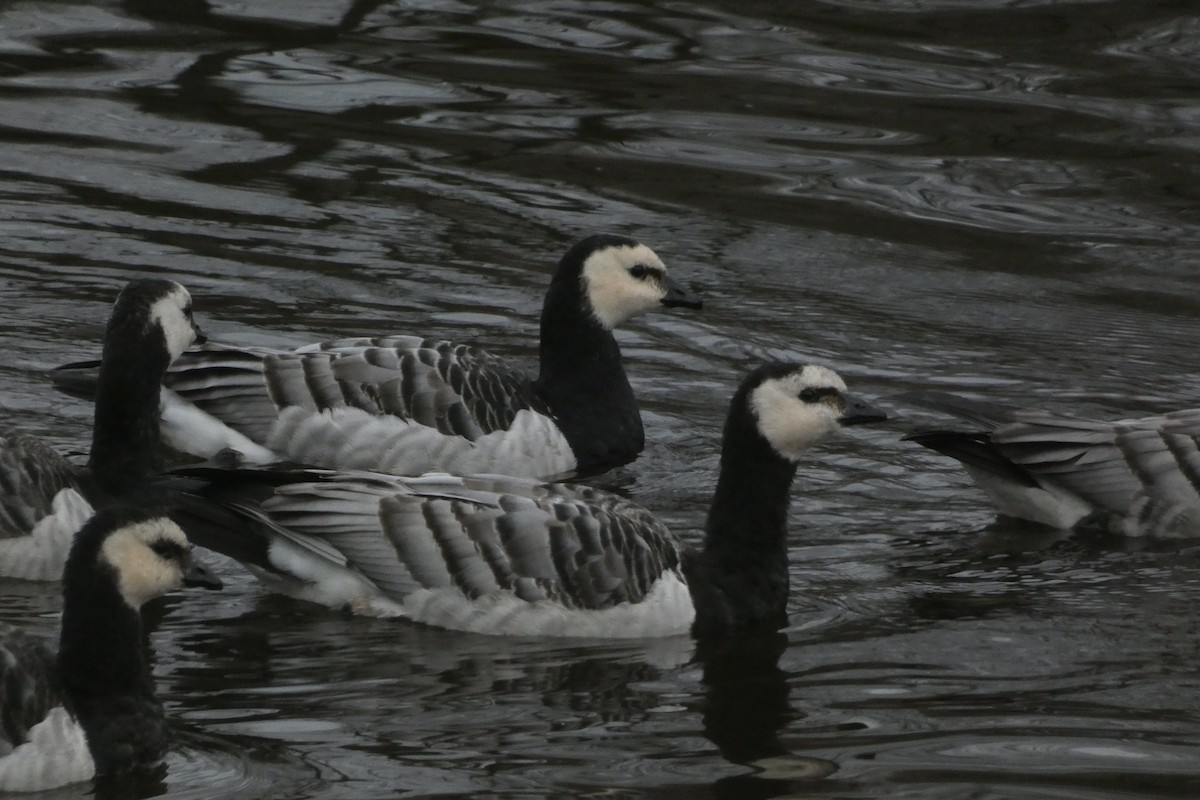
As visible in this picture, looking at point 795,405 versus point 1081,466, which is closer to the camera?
point 795,405

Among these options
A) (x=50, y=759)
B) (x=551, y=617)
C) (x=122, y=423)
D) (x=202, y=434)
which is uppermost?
(x=122, y=423)

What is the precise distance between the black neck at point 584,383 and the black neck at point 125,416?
2587 mm

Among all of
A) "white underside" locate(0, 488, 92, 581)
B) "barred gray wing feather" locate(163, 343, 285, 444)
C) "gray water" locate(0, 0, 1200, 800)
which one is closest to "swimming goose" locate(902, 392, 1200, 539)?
"gray water" locate(0, 0, 1200, 800)

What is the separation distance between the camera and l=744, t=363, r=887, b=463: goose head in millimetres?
9555

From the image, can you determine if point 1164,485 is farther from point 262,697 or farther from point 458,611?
point 262,697

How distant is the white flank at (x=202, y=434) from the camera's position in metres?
11.6

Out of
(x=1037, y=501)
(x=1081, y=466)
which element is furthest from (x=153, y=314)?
(x=1081, y=466)

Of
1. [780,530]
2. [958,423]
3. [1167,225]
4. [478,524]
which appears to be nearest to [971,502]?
[958,423]

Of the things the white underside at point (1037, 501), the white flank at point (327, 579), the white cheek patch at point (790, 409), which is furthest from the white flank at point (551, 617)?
the white underside at point (1037, 501)

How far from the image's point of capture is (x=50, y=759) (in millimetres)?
7379

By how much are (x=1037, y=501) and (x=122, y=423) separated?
442 cm

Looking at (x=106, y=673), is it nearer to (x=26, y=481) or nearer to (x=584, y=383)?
(x=26, y=481)

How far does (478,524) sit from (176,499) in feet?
4.36

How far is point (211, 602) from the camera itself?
31.0 feet
